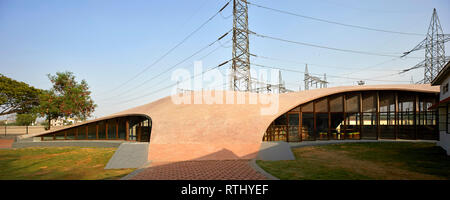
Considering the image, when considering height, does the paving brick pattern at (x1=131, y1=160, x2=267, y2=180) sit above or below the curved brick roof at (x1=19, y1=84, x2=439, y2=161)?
below

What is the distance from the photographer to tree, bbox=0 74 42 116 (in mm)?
39469

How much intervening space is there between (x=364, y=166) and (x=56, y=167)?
53.6 feet

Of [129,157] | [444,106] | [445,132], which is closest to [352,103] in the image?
[444,106]

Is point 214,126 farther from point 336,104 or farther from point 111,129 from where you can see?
point 336,104

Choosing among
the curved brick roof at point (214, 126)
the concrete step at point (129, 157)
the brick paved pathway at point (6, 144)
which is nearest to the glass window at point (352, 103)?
the curved brick roof at point (214, 126)

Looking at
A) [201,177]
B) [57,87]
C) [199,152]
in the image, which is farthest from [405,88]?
[57,87]

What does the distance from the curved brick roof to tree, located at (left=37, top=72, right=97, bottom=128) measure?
1928 cm

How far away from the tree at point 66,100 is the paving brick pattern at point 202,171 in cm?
2923

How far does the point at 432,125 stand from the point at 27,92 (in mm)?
60796

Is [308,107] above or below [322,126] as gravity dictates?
above

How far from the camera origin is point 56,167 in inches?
500

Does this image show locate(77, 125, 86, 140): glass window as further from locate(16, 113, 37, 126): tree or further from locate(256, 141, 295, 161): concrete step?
locate(16, 113, 37, 126): tree

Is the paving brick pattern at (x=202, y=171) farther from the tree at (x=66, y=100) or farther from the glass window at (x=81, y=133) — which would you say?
the tree at (x=66, y=100)

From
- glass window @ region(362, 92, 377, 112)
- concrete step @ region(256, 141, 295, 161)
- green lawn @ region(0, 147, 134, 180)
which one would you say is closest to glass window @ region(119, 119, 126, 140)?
green lawn @ region(0, 147, 134, 180)
